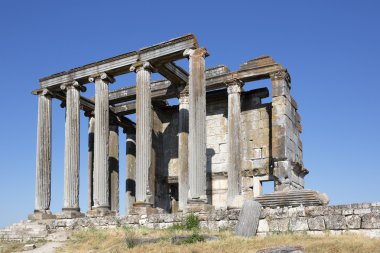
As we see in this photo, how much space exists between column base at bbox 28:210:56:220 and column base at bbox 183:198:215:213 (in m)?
9.46

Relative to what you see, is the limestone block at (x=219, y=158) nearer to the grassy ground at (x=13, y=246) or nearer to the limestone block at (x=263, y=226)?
the grassy ground at (x=13, y=246)

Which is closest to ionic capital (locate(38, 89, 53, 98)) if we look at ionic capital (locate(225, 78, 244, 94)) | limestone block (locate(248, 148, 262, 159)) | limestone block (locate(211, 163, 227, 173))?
ionic capital (locate(225, 78, 244, 94))

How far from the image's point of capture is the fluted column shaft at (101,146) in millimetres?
25192

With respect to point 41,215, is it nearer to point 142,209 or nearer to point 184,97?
point 142,209

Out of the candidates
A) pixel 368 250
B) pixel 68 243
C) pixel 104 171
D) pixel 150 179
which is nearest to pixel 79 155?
pixel 104 171

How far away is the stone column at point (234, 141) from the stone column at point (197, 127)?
204 inches

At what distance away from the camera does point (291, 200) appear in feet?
57.0

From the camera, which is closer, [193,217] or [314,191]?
[314,191]

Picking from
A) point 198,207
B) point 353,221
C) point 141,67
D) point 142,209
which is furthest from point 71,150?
point 353,221

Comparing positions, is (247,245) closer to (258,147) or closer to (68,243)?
(68,243)

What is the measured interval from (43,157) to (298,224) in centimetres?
1688

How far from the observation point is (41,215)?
26672 mm

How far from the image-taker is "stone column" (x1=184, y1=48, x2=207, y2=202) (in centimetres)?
2175

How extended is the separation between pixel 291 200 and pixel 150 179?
28.2ft
